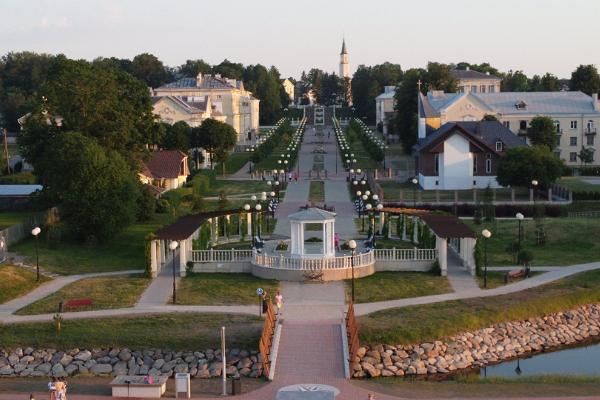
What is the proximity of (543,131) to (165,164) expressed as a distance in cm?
3284

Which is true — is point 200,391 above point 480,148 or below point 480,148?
below

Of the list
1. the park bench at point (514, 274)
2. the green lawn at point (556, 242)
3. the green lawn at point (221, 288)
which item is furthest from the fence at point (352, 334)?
the green lawn at point (556, 242)

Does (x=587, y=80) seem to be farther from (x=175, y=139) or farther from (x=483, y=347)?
(x=483, y=347)

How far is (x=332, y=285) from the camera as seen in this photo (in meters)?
31.8

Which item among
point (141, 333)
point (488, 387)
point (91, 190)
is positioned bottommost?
point (488, 387)

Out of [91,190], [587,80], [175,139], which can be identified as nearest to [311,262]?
[91,190]

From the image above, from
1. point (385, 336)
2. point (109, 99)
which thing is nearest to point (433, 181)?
point (109, 99)

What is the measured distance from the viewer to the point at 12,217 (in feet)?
166

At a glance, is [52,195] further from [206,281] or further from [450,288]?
[450,288]

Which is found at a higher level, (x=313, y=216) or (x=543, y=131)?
(x=543, y=131)

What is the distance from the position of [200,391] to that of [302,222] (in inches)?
499

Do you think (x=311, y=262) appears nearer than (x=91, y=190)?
Yes

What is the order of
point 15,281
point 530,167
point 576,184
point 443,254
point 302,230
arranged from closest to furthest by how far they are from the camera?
point 15,281, point 443,254, point 302,230, point 530,167, point 576,184

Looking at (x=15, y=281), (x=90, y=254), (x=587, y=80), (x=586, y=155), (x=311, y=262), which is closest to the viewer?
(x=15, y=281)
